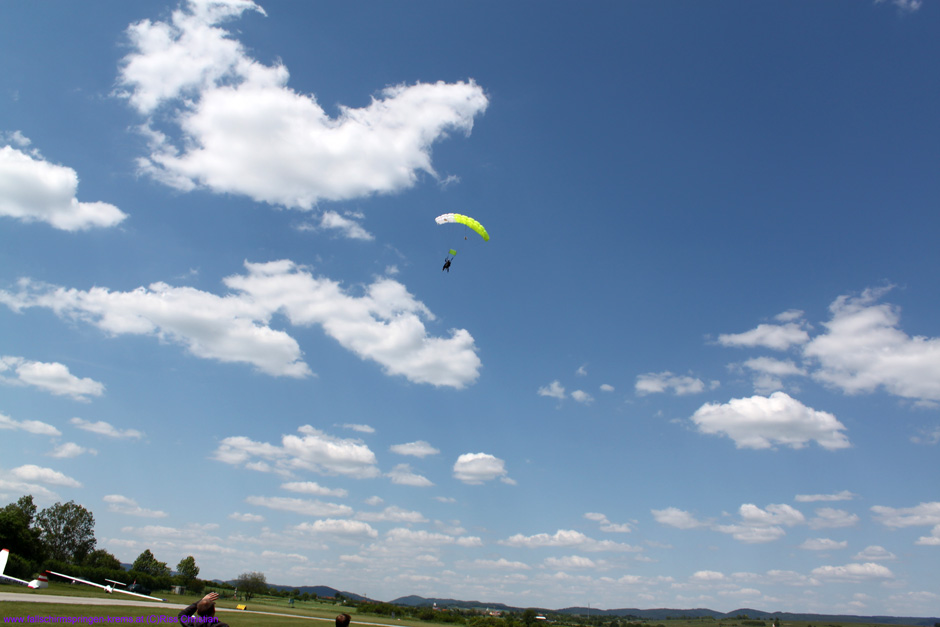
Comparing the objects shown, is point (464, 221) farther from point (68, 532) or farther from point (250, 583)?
point (250, 583)

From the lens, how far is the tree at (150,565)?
153125 mm

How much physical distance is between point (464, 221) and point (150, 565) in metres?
166

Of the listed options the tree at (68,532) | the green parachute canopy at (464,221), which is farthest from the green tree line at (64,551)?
the green parachute canopy at (464,221)

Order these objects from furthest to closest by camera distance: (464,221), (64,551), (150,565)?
(150,565) → (64,551) → (464,221)

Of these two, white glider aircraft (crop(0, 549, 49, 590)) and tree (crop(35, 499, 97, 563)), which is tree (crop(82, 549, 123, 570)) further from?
white glider aircraft (crop(0, 549, 49, 590))

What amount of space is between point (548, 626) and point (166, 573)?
120 m

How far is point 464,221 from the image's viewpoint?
2028 inches

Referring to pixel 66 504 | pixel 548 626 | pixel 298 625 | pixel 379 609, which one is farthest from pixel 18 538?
pixel 548 626

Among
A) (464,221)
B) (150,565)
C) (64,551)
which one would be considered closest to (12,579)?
(464,221)

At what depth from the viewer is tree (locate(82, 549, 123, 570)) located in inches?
→ 5012

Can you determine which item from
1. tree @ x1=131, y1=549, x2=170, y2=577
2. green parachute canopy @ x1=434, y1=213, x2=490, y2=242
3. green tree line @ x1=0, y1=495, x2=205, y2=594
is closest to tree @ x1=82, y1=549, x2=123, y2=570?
green tree line @ x1=0, y1=495, x2=205, y2=594

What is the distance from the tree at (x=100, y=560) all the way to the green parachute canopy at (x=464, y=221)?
134956 millimetres

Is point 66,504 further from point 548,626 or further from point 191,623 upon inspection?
point 191,623

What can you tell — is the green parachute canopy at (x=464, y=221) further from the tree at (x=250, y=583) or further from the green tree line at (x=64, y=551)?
the tree at (x=250, y=583)
